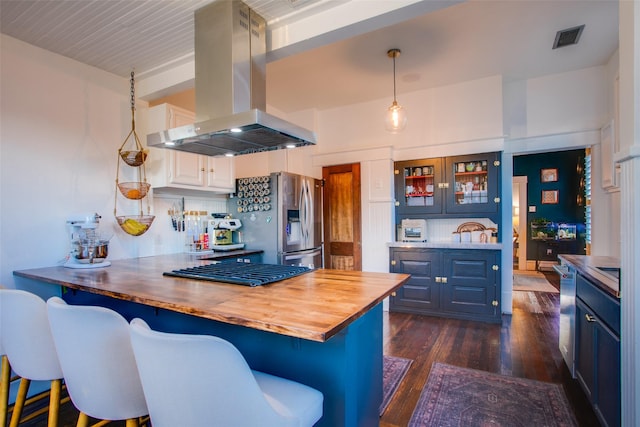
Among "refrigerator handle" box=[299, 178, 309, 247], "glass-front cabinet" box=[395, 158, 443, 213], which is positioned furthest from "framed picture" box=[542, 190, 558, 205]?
"refrigerator handle" box=[299, 178, 309, 247]

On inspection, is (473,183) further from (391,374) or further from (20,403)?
(20,403)

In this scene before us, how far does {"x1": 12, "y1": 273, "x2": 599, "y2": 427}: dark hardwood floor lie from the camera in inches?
81.8

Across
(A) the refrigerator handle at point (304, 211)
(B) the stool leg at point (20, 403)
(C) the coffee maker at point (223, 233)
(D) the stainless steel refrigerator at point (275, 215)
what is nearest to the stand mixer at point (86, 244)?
(B) the stool leg at point (20, 403)

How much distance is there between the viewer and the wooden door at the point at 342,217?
4.49 meters

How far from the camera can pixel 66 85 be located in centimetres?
255

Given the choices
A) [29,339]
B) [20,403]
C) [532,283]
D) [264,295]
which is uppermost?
[264,295]

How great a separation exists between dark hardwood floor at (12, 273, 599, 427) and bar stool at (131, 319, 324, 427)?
1332mm

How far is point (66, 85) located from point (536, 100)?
15.9ft

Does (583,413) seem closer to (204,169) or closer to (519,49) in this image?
(519,49)

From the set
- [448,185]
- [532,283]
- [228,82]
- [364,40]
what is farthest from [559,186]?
[228,82]

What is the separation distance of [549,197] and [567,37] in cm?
526

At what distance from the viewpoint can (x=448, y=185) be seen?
3998 millimetres

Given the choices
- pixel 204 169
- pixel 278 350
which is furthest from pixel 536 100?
pixel 278 350

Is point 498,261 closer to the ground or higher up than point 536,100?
closer to the ground
